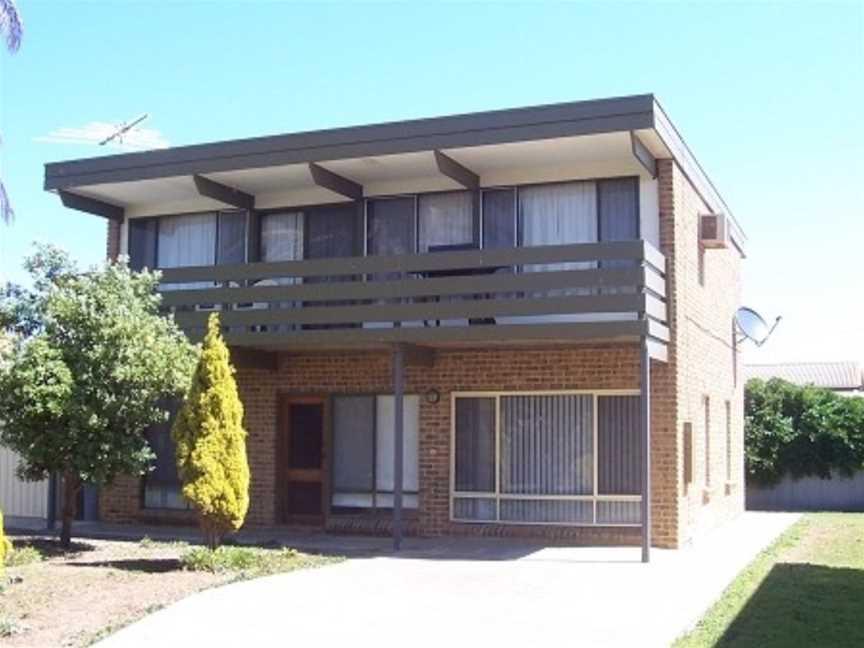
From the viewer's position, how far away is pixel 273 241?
60.6ft

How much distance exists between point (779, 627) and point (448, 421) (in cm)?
791

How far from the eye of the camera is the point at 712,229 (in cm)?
1842

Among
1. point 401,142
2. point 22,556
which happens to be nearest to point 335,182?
point 401,142

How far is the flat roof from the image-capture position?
14.5 meters

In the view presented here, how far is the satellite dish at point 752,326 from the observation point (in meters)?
22.2

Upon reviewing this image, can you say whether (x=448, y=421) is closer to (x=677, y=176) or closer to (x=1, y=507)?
(x=677, y=176)

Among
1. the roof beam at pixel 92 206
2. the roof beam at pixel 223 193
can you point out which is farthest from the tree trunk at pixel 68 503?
the roof beam at pixel 92 206

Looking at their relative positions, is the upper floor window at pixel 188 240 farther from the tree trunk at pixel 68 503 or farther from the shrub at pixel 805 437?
the shrub at pixel 805 437

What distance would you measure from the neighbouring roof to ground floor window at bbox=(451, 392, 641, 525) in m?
31.7

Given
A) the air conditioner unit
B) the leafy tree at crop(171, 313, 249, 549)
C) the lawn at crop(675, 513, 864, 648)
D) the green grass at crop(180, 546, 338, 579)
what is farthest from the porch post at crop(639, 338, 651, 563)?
the leafy tree at crop(171, 313, 249, 549)

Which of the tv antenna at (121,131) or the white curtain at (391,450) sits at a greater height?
the tv antenna at (121,131)

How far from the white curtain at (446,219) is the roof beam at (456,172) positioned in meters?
0.38

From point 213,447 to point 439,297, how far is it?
4.20m

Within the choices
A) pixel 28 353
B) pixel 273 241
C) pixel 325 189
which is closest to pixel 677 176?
pixel 325 189
